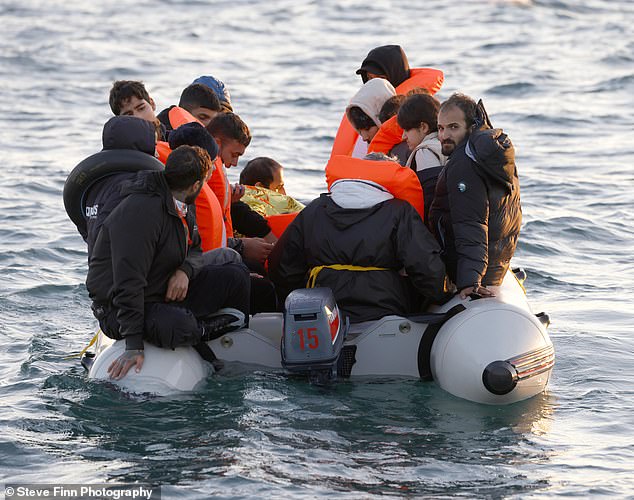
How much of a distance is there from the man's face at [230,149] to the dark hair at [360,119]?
1024 mm

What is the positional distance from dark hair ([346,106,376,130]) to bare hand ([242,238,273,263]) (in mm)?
1190

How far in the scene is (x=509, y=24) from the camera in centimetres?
2527

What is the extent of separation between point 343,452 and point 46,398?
6.18 feet

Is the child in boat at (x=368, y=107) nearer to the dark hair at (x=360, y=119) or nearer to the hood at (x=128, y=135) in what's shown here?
the dark hair at (x=360, y=119)

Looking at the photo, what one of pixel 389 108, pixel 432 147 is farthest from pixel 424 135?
pixel 389 108

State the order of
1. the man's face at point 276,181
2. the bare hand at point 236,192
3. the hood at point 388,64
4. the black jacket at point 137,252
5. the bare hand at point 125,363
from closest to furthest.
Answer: the black jacket at point 137,252
the bare hand at point 125,363
the bare hand at point 236,192
the man's face at point 276,181
the hood at point 388,64

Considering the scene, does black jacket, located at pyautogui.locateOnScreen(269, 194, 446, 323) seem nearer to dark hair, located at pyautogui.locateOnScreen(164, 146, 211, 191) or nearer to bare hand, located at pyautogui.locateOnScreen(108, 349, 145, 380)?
dark hair, located at pyautogui.locateOnScreen(164, 146, 211, 191)

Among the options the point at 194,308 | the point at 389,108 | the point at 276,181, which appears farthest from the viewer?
the point at 276,181

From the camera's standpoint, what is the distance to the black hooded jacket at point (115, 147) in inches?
227

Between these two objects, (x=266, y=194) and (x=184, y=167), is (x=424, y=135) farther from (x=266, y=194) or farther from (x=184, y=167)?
(x=184, y=167)

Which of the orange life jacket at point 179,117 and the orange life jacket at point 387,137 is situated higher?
the orange life jacket at point 179,117

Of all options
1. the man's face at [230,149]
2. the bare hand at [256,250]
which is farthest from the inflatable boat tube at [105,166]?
the bare hand at [256,250]

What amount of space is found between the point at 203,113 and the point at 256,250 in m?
1.21

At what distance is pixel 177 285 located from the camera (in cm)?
566
